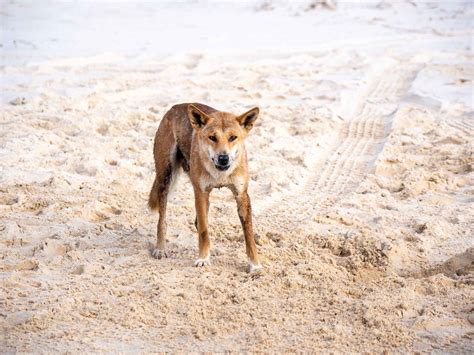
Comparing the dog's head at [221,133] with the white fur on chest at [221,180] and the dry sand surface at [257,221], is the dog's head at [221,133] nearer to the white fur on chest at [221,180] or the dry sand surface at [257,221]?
the white fur on chest at [221,180]

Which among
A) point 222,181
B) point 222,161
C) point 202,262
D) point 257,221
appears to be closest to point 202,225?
point 202,262

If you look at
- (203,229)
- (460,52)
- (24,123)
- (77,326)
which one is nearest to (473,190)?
(203,229)

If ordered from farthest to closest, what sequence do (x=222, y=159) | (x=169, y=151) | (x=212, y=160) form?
(x=169, y=151) → (x=212, y=160) → (x=222, y=159)

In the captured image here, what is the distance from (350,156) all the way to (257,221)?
2516mm

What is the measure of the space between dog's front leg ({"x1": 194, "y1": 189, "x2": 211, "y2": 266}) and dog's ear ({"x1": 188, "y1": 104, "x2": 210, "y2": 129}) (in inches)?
22.1

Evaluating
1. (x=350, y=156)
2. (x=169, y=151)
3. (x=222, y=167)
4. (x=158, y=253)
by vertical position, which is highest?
(x=222, y=167)

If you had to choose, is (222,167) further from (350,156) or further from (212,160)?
(350,156)

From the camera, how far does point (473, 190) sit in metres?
7.19

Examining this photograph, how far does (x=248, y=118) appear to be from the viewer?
5.42 m

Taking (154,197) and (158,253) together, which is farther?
(154,197)

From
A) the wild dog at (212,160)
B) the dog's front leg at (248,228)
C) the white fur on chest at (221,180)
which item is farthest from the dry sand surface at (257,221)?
the white fur on chest at (221,180)

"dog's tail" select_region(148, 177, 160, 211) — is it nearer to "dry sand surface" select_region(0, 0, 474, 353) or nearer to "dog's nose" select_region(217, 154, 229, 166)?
"dry sand surface" select_region(0, 0, 474, 353)

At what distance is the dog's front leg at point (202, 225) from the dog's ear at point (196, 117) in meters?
0.56

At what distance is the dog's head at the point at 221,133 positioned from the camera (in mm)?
5094
